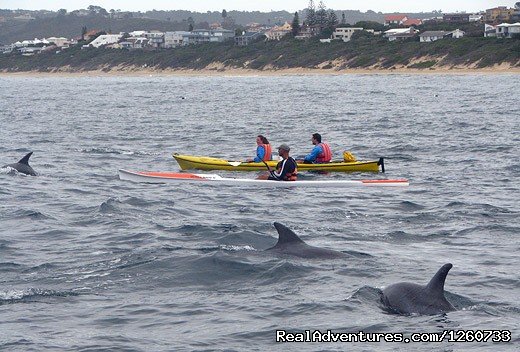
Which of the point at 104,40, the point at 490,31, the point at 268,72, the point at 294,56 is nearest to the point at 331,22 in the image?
the point at 294,56

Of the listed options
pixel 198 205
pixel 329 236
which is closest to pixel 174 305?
pixel 329 236

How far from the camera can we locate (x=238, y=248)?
A: 1667 cm

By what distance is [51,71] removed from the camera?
170 m

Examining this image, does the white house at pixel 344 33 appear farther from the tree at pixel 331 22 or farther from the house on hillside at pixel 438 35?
the house on hillside at pixel 438 35

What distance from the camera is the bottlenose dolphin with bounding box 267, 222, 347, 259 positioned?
15.5 meters

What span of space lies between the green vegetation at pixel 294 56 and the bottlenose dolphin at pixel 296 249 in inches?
3729

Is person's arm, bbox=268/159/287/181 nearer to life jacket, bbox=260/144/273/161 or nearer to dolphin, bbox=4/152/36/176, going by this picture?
life jacket, bbox=260/144/273/161

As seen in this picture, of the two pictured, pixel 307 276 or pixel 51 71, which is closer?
pixel 307 276

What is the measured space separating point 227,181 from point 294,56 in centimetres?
11231

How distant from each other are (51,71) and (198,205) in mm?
153482

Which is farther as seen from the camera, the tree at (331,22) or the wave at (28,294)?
the tree at (331,22)

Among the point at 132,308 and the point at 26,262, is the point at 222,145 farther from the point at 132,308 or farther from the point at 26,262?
the point at 132,308

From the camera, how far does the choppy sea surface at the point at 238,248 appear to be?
12.4 m

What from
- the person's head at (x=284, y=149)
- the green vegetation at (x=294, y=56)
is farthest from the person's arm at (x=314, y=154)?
the green vegetation at (x=294, y=56)
